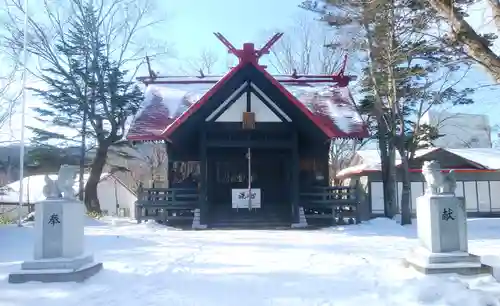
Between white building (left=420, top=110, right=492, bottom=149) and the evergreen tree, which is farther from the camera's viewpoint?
white building (left=420, top=110, right=492, bottom=149)

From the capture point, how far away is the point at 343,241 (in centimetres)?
1030

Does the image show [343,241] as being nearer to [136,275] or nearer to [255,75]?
[136,275]

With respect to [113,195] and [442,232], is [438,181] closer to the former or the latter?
[442,232]

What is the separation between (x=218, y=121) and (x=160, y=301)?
382 inches

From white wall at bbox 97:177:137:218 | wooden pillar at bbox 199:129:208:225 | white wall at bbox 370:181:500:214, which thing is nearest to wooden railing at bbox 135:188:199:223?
wooden pillar at bbox 199:129:208:225

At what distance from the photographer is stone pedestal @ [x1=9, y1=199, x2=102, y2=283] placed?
641 cm

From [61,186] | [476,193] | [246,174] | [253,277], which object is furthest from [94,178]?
[476,193]

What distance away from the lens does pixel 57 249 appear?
670 centimetres

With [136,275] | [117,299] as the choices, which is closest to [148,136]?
[136,275]

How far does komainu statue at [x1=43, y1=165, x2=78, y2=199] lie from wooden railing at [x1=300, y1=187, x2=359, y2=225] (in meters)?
8.90

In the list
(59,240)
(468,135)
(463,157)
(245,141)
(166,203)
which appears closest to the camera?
(59,240)

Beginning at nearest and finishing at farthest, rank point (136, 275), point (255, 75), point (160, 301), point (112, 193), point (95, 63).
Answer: point (160, 301) < point (136, 275) < point (255, 75) < point (95, 63) < point (112, 193)

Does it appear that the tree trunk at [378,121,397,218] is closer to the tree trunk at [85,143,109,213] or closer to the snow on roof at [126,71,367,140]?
the snow on roof at [126,71,367,140]

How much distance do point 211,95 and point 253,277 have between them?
8207 mm
